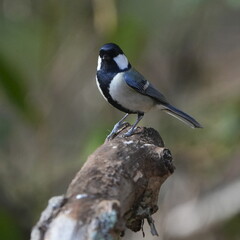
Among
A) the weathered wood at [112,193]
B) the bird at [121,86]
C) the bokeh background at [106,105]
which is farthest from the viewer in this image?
the bokeh background at [106,105]

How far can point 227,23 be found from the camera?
19.4 feet

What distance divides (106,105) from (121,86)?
1809 millimetres

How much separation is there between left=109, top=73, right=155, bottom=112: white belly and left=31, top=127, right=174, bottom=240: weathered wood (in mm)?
346

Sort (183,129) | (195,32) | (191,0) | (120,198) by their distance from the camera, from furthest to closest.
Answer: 1. (195,32)
2. (183,129)
3. (191,0)
4. (120,198)

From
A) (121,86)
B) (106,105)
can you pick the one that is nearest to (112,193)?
(121,86)

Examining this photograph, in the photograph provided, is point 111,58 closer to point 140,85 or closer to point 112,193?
point 140,85

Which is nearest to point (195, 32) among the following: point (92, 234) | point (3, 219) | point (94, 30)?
point (94, 30)

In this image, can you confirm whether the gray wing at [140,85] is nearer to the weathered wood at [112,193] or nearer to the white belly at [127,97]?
the white belly at [127,97]

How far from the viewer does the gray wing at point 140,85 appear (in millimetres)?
2340

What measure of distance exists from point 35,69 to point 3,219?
1132mm

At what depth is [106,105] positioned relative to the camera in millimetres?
4117

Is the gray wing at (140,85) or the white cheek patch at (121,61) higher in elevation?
the white cheek patch at (121,61)

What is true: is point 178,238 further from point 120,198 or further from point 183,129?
point 120,198

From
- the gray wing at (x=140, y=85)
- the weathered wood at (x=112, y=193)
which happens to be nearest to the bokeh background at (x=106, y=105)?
the gray wing at (x=140, y=85)
